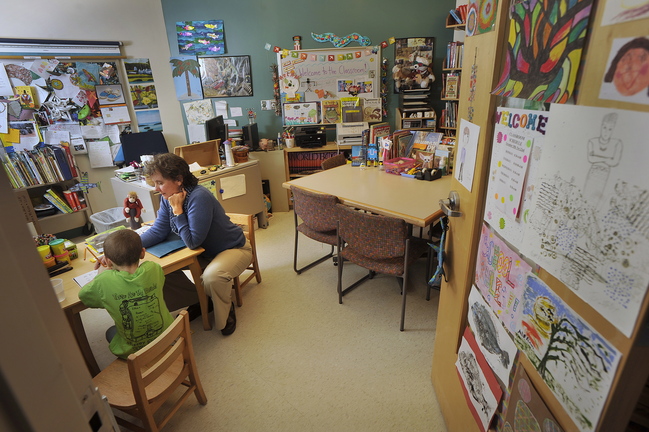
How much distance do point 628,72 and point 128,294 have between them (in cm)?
187

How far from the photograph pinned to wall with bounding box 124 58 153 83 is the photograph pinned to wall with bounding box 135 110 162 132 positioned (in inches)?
15.6

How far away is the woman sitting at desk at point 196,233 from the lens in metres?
2.15

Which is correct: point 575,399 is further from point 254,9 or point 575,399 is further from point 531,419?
point 254,9

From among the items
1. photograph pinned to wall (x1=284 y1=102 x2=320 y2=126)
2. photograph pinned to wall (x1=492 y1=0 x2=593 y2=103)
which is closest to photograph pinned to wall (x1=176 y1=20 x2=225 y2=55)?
photograph pinned to wall (x1=284 y1=102 x2=320 y2=126)

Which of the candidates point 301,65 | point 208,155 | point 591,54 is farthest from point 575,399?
point 301,65

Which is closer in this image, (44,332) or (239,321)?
(44,332)

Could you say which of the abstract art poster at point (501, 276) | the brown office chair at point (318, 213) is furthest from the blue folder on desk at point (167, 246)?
the abstract art poster at point (501, 276)

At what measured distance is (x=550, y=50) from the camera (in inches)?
30.4

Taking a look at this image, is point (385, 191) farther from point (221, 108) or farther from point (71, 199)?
point (71, 199)

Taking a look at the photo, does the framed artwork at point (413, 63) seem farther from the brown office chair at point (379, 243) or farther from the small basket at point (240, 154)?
the brown office chair at point (379, 243)

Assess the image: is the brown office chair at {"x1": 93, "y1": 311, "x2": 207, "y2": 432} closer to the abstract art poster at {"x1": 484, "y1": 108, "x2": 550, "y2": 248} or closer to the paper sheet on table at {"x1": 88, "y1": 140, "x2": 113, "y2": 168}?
the abstract art poster at {"x1": 484, "y1": 108, "x2": 550, "y2": 248}

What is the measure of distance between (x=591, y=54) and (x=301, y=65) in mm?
4311

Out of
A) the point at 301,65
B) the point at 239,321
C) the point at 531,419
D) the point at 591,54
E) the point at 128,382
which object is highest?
the point at 301,65

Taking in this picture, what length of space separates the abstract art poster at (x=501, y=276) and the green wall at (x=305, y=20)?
4.11m
